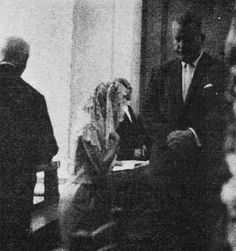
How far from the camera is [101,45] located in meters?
4.69

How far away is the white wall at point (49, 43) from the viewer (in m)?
4.45

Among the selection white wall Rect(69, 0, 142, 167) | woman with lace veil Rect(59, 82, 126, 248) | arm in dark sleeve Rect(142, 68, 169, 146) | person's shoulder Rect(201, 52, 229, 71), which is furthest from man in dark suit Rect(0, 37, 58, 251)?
white wall Rect(69, 0, 142, 167)

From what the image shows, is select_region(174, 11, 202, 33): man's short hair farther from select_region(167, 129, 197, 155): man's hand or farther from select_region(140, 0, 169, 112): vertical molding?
select_region(140, 0, 169, 112): vertical molding

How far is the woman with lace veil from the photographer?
2.91 m

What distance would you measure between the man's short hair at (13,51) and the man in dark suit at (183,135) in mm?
654

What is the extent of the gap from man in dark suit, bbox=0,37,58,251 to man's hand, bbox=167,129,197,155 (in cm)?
78

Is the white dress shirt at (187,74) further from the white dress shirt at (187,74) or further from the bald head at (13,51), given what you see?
the bald head at (13,51)

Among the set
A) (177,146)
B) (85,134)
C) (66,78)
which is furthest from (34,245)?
(66,78)

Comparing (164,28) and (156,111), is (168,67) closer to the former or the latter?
(156,111)

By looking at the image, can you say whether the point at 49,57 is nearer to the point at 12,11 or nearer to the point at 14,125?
the point at 12,11

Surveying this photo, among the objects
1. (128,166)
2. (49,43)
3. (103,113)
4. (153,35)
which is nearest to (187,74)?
(103,113)

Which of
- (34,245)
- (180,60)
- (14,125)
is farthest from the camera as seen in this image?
(34,245)

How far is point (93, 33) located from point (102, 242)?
8.06 feet

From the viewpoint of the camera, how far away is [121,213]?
2768mm
